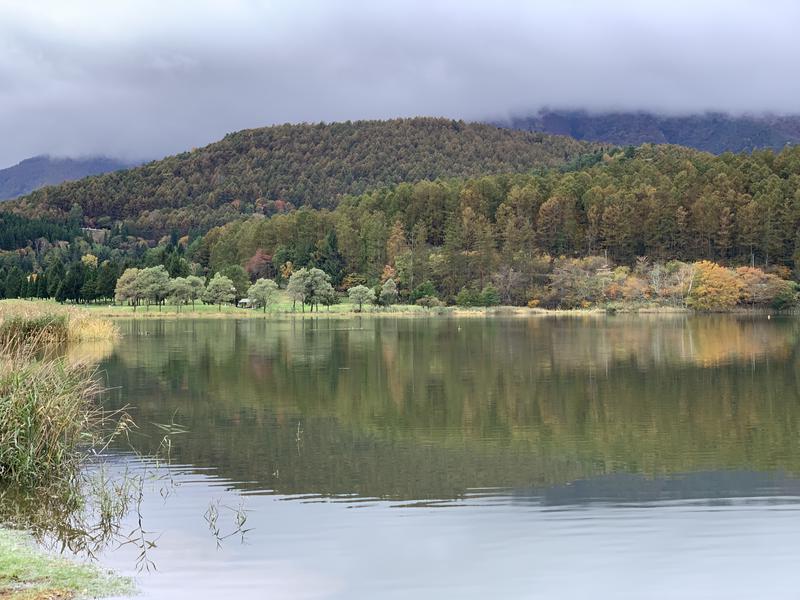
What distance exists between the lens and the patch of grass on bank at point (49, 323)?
33.9 metres

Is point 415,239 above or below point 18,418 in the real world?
above

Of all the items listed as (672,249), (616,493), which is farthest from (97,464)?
(672,249)

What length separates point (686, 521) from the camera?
1185 centimetres

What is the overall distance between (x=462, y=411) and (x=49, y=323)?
2304 centimetres

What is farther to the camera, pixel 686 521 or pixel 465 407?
pixel 465 407

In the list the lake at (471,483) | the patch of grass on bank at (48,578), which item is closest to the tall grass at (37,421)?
the lake at (471,483)

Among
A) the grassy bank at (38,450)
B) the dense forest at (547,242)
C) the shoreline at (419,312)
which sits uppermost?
the dense forest at (547,242)

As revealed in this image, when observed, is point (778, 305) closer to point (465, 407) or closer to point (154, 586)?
point (465, 407)

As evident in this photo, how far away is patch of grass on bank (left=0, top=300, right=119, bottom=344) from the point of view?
33906 millimetres

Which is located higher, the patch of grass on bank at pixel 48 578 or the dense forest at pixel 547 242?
the dense forest at pixel 547 242

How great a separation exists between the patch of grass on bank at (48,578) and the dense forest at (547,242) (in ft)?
324

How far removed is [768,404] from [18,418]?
745 inches

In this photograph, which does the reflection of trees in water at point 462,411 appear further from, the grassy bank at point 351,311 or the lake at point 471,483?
the grassy bank at point 351,311

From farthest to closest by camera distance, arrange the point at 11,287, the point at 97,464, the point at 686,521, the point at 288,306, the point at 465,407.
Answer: the point at 288,306, the point at 11,287, the point at 465,407, the point at 97,464, the point at 686,521
